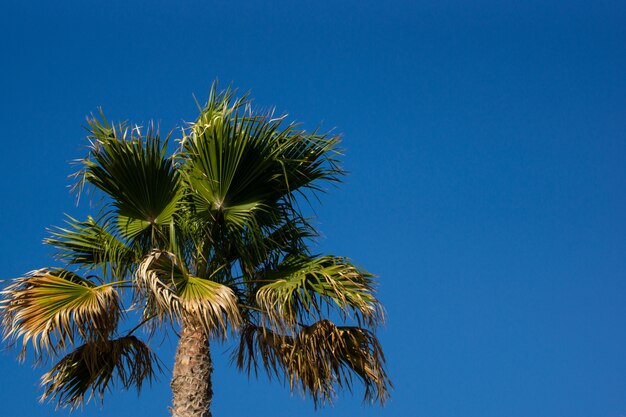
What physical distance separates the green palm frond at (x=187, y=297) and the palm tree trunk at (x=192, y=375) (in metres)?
0.26

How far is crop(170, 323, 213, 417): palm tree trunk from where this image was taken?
32.0ft

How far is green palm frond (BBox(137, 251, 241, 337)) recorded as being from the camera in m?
9.52

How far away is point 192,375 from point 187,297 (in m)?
0.81

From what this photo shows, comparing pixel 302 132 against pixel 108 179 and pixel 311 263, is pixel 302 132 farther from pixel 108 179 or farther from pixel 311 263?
pixel 108 179

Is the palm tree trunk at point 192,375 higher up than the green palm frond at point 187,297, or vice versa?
the green palm frond at point 187,297

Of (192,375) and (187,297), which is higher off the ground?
(187,297)

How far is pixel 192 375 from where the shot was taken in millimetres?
9844

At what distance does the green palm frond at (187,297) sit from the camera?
31.2ft

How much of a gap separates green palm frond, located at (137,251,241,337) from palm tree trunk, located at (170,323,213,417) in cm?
26

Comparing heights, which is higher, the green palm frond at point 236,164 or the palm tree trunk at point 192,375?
the green palm frond at point 236,164

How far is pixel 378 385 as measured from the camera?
1023 centimetres

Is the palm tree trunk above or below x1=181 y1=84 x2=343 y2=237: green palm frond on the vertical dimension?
below

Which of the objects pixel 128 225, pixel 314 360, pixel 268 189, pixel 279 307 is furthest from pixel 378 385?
pixel 128 225

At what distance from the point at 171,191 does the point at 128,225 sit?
678 mm
